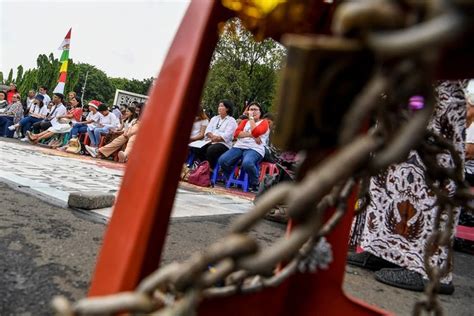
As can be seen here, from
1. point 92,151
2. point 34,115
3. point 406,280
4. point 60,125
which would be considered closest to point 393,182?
point 406,280

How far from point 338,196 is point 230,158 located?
15.3ft

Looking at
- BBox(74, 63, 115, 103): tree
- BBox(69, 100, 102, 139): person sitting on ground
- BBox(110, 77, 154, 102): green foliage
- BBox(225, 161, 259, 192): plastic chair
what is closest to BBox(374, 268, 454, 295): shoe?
BBox(225, 161, 259, 192): plastic chair

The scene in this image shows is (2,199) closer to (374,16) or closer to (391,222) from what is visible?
(391,222)

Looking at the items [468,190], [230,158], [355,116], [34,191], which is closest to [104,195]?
[34,191]

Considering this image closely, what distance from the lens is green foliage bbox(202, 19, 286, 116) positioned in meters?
21.5

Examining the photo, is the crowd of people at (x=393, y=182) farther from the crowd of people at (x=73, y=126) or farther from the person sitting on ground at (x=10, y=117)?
the person sitting on ground at (x=10, y=117)

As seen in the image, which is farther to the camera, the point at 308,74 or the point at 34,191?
the point at 34,191

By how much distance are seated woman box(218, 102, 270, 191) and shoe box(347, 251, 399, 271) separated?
10.2ft

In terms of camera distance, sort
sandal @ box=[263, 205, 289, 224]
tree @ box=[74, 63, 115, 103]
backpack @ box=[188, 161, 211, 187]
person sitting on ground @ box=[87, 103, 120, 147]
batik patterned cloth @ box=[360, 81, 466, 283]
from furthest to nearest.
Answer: tree @ box=[74, 63, 115, 103] < person sitting on ground @ box=[87, 103, 120, 147] < backpack @ box=[188, 161, 211, 187] < sandal @ box=[263, 205, 289, 224] < batik patterned cloth @ box=[360, 81, 466, 283]

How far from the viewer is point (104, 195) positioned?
212 centimetres

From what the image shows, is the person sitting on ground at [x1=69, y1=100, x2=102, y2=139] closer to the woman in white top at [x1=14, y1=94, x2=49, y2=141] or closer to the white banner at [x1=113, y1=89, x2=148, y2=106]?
the woman in white top at [x1=14, y1=94, x2=49, y2=141]

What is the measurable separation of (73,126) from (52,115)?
0.98 meters

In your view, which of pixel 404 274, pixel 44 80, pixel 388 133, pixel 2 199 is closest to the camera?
pixel 388 133

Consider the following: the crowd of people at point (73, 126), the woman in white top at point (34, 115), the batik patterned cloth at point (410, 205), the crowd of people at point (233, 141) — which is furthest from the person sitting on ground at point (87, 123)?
the batik patterned cloth at point (410, 205)
